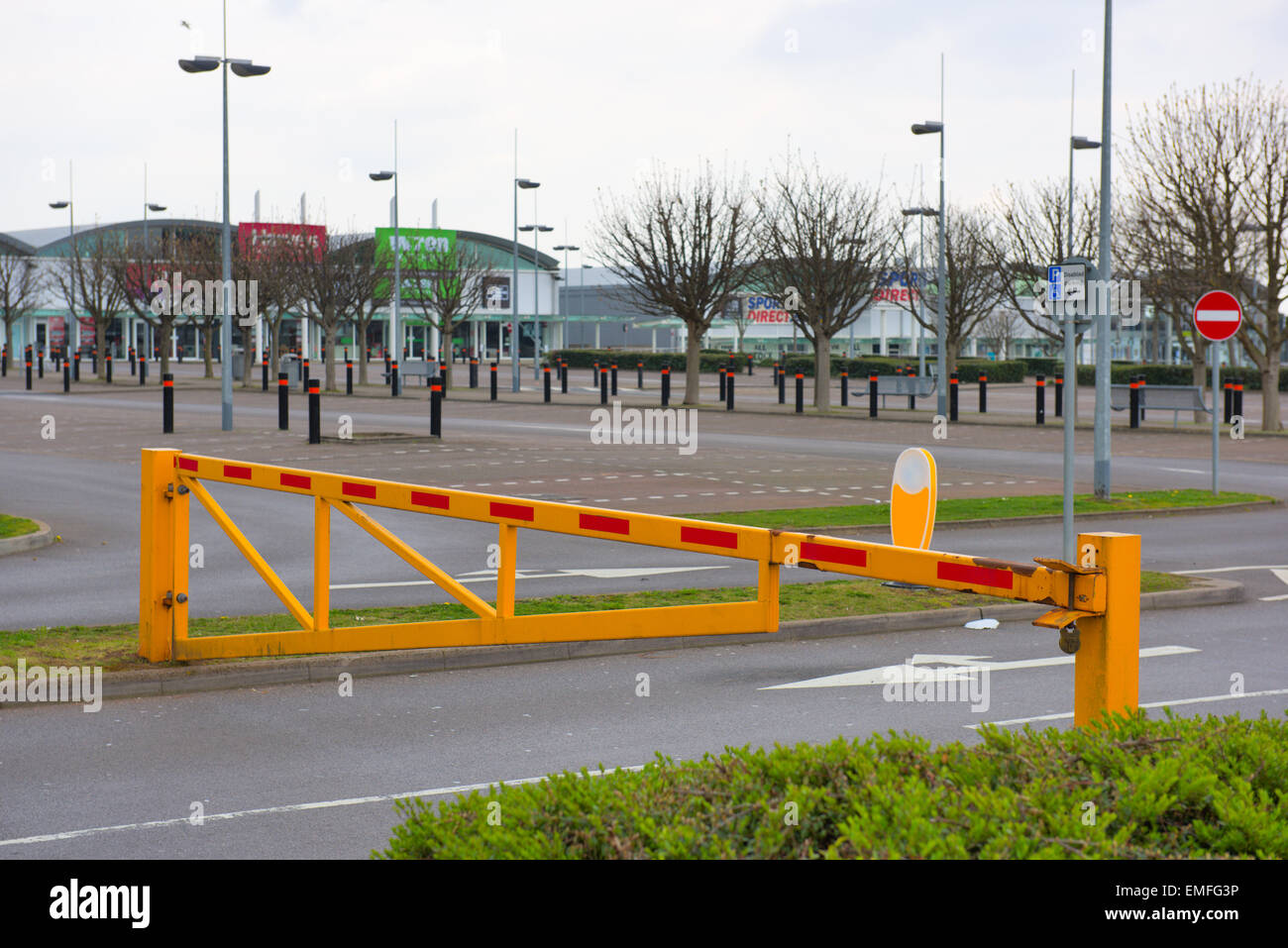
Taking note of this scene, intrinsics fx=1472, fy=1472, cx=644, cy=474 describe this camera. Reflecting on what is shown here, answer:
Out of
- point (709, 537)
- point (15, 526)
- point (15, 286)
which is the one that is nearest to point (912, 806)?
point (709, 537)

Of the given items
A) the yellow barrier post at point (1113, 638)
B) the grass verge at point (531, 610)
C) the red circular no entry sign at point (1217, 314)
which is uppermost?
the red circular no entry sign at point (1217, 314)

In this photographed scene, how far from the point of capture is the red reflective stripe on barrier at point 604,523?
599 cm

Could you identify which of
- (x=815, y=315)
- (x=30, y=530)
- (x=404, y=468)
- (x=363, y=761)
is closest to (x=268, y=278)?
(x=815, y=315)

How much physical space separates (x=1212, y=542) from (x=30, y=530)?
11.6 metres

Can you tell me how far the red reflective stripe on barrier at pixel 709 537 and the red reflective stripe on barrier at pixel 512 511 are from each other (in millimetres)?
969

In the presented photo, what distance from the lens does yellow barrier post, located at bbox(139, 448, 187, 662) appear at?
25.6 ft

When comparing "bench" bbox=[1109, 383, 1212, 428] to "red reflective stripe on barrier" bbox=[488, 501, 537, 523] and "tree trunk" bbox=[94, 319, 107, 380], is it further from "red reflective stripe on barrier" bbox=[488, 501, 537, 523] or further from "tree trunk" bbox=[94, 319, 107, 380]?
"tree trunk" bbox=[94, 319, 107, 380]

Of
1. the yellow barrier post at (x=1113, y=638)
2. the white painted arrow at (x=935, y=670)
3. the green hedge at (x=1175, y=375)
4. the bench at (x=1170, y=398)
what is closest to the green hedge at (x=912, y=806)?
the yellow barrier post at (x=1113, y=638)

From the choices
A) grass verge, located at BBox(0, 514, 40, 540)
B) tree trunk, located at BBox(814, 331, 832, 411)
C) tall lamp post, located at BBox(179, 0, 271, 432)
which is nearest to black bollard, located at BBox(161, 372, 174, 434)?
tall lamp post, located at BBox(179, 0, 271, 432)

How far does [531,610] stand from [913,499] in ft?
9.15

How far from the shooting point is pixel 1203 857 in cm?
314

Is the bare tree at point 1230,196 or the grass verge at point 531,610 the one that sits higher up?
the bare tree at point 1230,196

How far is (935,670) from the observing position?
8617 millimetres

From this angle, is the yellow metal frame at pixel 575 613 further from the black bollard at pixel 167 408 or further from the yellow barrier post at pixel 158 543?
the black bollard at pixel 167 408
